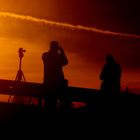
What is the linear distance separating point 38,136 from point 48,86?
4.84ft

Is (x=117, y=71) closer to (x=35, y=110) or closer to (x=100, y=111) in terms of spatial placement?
(x=100, y=111)

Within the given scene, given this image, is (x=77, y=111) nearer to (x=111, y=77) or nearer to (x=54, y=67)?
(x=54, y=67)

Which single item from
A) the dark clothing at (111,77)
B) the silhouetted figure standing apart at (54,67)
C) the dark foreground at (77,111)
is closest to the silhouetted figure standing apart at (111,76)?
the dark clothing at (111,77)

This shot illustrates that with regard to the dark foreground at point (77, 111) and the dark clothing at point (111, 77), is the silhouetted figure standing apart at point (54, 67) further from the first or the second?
the dark clothing at point (111, 77)

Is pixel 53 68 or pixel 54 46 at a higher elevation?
pixel 54 46

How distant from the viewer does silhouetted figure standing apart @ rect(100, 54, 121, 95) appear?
1709cm

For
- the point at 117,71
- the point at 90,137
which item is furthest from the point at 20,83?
the point at 117,71

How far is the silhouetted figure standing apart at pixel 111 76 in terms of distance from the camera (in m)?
17.1

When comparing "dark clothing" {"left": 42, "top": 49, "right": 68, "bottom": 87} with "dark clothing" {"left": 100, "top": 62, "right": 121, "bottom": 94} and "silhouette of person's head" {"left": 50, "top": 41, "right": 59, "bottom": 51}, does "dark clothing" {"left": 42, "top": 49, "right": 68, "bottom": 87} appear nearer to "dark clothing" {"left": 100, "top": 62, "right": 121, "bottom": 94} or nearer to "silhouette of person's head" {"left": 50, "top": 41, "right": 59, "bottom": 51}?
"silhouette of person's head" {"left": 50, "top": 41, "right": 59, "bottom": 51}

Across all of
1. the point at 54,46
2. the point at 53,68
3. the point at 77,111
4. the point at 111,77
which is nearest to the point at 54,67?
the point at 53,68

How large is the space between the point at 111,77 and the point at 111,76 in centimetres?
6

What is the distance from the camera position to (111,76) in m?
17.3

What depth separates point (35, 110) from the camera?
577 inches

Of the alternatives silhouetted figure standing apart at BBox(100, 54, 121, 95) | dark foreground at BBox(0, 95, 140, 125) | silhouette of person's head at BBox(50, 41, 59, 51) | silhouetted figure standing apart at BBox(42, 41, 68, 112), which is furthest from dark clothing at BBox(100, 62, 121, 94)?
silhouette of person's head at BBox(50, 41, 59, 51)
